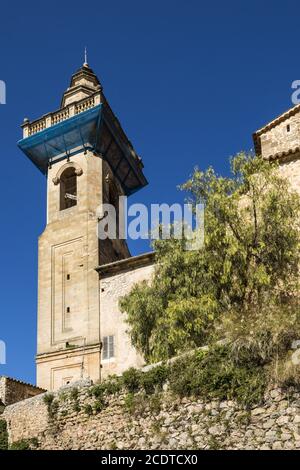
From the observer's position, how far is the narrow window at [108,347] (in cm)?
2984

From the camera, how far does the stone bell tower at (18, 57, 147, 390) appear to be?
31.2 m

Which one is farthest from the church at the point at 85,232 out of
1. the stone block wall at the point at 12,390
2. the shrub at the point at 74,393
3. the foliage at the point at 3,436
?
the shrub at the point at 74,393

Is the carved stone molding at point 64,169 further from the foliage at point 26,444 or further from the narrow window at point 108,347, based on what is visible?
the foliage at point 26,444

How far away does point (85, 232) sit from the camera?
3375cm

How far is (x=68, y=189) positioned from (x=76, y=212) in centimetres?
274

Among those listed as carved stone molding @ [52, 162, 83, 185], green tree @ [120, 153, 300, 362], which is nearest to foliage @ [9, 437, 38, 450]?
green tree @ [120, 153, 300, 362]

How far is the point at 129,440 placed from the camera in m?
16.4

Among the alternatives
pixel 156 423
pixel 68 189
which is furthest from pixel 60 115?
pixel 156 423

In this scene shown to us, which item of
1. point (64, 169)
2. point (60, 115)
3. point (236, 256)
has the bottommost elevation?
point (236, 256)

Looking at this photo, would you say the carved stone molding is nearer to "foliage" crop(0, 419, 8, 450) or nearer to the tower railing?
the tower railing

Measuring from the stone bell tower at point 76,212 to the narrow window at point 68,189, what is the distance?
53mm

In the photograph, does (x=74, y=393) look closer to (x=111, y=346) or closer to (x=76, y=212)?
(x=111, y=346)

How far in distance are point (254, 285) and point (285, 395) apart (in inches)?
243
